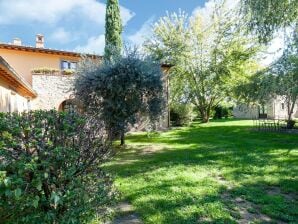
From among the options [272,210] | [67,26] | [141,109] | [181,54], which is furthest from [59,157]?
[67,26]

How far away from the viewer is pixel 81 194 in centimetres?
333

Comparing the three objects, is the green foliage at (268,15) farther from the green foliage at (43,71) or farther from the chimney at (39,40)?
the chimney at (39,40)

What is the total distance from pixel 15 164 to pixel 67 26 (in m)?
26.1

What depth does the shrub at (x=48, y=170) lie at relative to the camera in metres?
2.81

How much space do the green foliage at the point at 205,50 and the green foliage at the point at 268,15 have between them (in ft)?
50.8

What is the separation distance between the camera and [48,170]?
305 centimetres

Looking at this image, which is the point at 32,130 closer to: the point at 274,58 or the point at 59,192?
the point at 59,192

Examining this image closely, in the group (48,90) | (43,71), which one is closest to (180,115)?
(48,90)

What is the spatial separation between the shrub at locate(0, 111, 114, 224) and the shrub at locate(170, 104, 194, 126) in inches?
800

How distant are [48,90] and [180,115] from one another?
1145cm

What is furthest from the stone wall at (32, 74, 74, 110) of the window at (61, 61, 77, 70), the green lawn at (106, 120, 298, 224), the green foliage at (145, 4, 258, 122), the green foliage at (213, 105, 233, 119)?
the green foliage at (213, 105, 233, 119)

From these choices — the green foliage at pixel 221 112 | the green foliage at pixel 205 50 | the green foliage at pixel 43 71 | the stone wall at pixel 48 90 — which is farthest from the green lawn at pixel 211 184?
the green foliage at pixel 221 112

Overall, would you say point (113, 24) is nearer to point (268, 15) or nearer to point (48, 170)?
point (268, 15)

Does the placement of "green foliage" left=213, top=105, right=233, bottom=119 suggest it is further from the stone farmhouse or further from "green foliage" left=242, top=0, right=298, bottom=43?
"green foliage" left=242, top=0, right=298, bottom=43
